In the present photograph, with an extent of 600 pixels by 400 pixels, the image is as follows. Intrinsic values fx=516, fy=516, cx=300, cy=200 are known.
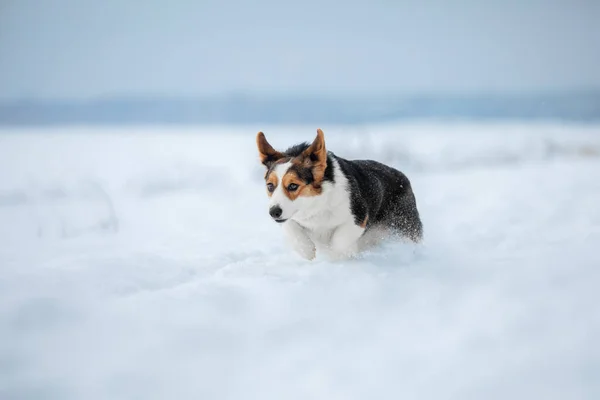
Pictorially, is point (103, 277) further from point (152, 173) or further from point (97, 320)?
point (152, 173)

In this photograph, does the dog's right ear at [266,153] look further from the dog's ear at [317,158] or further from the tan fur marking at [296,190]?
the tan fur marking at [296,190]

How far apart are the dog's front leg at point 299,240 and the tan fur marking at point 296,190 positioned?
51cm

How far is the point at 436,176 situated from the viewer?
46.5 ft

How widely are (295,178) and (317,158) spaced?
39 cm

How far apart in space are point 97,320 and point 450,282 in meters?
3.05

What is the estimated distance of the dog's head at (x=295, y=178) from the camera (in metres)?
4.84

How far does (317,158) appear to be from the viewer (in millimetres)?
5254

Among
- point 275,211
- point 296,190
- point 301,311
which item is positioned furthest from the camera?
point 296,190

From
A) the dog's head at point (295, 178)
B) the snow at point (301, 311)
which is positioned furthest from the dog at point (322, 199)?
the snow at point (301, 311)

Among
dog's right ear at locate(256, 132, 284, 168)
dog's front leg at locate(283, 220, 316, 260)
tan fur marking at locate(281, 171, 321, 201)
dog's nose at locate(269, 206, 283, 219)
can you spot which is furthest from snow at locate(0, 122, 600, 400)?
dog's right ear at locate(256, 132, 284, 168)

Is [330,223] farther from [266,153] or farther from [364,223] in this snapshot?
[266,153]

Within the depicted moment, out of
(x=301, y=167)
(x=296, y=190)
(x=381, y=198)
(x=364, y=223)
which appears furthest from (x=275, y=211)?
(x=381, y=198)

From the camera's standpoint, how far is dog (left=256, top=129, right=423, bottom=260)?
5.02 m

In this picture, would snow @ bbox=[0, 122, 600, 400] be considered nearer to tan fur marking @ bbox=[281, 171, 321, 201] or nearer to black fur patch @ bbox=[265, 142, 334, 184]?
tan fur marking @ bbox=[281, 171, 321, 201]
